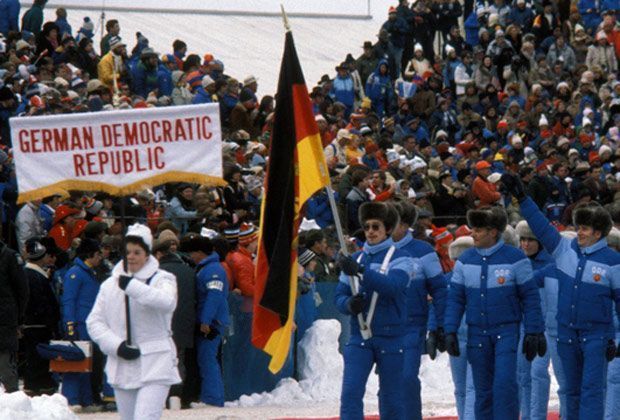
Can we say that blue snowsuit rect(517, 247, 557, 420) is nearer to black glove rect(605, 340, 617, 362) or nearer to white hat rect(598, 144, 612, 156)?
black glove rect(605, 340, 617, 362)

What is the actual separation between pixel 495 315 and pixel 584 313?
67cm

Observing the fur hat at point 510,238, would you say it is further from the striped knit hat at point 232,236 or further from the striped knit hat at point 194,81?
the striped knit hat at point 194,81

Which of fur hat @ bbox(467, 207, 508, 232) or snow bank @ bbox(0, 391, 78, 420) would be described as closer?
snow bank @ bbox(0, 391, 78, 420)

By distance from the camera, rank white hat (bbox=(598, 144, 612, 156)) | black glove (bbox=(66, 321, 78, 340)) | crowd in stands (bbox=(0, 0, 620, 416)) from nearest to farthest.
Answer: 1. black glove (bbox=(66, 321, 78, 340))
2. crowd in stands (bbox=(0, 0, 620, 416))
3. white hat (bbox=(598, 144, 612, 156))

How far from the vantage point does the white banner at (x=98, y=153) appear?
13.2 metres

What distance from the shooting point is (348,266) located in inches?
494

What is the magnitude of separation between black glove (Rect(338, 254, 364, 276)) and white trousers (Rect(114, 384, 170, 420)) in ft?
5.07

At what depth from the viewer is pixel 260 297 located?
Answer: 516 inches

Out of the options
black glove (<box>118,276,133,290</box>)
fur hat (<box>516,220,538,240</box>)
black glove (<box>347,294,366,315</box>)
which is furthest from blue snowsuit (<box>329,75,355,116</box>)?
black glove (<box>118,276,133,290</box>)

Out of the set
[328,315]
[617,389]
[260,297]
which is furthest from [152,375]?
[328,315]

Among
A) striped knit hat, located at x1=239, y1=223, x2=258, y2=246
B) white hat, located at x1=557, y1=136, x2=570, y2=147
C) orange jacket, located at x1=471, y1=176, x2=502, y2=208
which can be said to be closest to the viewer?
striped knit hat, located at x1=239, y1=223, x2=258, y2=246

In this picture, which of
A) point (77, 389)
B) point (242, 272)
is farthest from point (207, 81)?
point (77, 389)

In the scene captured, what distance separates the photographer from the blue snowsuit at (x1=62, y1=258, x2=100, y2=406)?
54.7 feet

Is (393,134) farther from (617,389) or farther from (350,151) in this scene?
(617,389)
